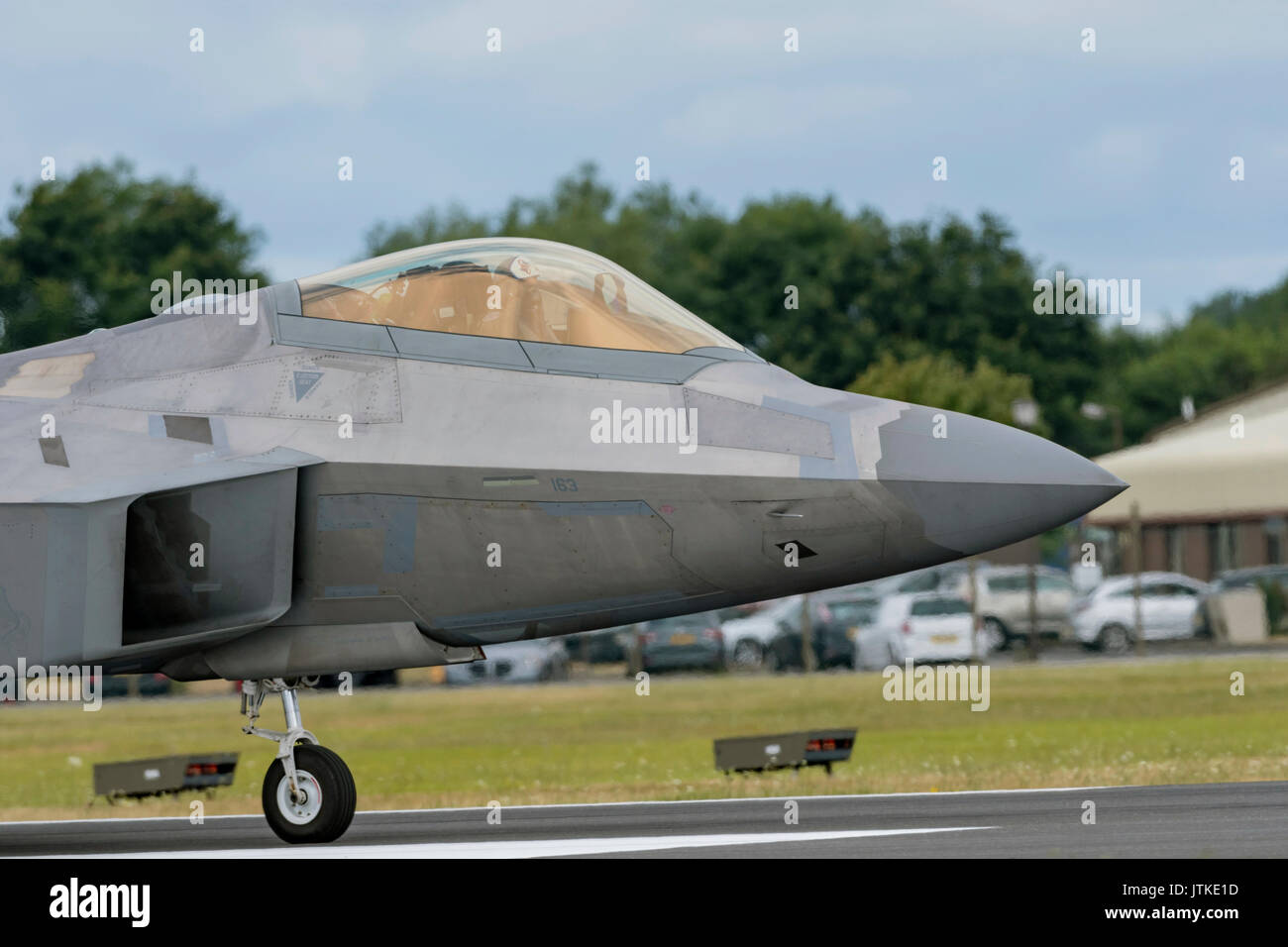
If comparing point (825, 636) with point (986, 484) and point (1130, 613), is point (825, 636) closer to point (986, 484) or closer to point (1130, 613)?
point (1130, 613)

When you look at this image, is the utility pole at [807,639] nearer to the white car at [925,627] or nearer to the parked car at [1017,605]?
the white car at [925,627]

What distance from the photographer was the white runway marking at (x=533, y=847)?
35.3ft

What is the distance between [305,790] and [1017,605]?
32.9 m

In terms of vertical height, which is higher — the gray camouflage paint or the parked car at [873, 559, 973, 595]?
the gray camouflage paint

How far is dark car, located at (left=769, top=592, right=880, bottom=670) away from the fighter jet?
94.0ft

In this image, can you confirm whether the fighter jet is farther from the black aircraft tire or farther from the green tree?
the green tree

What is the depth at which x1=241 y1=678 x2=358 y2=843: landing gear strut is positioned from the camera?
1126 cm

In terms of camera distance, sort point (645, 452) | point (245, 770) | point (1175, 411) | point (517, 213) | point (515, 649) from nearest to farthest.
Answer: point (645, 452) → point (245, 770) → point (515, 649) → point (1175, 411) → point (517, 213)

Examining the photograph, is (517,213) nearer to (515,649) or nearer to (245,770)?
(515,649)

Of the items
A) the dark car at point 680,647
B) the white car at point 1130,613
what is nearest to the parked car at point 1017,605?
the white car at point 1130,613

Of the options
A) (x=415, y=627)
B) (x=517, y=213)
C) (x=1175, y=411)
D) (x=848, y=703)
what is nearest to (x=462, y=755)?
(x=848, y=703)

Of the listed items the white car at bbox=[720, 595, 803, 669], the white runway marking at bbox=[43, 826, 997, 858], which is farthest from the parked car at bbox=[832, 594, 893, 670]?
the white runway marking at bbox=[43, 826, 997, 858]
